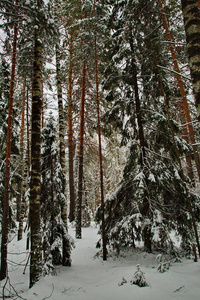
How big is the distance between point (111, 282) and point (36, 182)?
357 cm

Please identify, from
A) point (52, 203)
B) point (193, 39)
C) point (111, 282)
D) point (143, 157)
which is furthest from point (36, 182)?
point (193, 39)

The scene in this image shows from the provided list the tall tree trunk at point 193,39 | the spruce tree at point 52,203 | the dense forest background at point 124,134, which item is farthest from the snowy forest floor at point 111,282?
the tall tree trunk at point 193,39

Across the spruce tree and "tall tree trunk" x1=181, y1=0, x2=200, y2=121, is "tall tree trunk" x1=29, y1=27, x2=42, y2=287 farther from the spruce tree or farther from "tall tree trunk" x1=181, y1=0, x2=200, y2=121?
"tall tree trunk" x1=181, y1=0, x2=200, y2=121

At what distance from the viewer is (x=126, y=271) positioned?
554cm

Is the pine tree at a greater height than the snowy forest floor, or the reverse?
the pine tree

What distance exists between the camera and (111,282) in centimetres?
505

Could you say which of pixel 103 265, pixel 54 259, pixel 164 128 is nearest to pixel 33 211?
pixel 54 259

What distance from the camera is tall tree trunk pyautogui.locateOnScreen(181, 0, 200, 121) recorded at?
2.98 meters

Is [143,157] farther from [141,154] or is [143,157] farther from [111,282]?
[111,282]

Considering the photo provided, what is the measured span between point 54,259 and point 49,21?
8.51 metres

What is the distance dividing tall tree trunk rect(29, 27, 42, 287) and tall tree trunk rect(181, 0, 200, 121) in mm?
4505

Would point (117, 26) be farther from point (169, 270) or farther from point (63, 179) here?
point (169, 270)

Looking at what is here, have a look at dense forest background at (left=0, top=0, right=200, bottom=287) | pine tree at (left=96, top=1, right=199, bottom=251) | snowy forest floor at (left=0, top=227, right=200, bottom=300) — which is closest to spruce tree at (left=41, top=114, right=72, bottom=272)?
dense forest background at (left=0, top=0, right=200, bottom=287)

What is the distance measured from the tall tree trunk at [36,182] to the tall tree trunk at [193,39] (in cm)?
450
